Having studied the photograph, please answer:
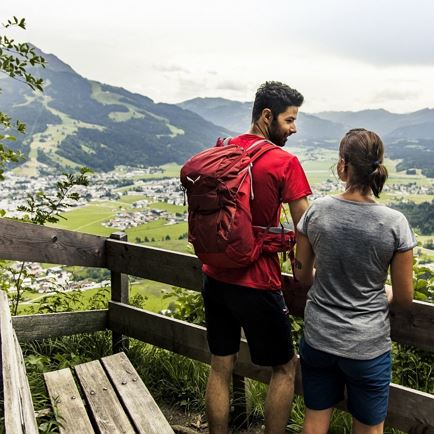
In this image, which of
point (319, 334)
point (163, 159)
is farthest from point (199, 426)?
point (163, 159)

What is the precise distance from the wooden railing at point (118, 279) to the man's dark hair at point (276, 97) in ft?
3.97

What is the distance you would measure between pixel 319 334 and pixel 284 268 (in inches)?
72.7

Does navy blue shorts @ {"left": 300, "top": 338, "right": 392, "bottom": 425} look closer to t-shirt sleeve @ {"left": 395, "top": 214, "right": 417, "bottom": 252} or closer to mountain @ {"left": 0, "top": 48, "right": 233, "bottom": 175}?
t-shirt sleeve @ {"left": 395, "top": 214, "right": 417, "bottom": 252}

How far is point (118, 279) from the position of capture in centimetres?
405

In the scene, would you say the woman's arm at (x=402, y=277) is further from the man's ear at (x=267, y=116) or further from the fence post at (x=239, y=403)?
the fence post at (x=239, y=403)

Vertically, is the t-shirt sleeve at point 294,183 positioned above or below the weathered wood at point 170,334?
above

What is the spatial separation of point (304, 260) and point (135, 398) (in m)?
1.25

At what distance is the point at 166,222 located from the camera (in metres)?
62.8

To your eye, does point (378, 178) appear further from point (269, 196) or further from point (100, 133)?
point (100, 133)

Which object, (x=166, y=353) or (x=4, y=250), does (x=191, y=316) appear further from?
(x=4, y=250)

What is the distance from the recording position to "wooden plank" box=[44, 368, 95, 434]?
8.53 feet

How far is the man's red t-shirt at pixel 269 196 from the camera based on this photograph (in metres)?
2.43

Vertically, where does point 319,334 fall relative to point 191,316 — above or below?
above

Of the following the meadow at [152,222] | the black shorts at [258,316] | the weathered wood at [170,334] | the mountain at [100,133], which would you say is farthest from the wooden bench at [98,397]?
the mountain at [100,133]
